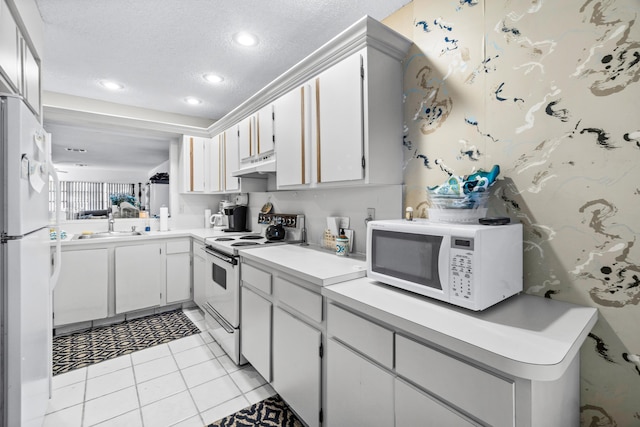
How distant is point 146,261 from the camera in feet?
10.7

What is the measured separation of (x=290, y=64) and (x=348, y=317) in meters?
2.30

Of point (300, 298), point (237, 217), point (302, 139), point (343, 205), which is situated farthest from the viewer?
point (237, 217)

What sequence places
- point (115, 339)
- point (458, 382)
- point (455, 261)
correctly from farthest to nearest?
point (115, 339) < point (455, 261) < point (458, 382)

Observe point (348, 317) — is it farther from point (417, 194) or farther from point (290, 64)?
point (290, 64)

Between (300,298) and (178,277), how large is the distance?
2.43 metres

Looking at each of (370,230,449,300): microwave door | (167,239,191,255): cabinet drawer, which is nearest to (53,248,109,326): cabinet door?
(167,239,191,255): cabinet drawer

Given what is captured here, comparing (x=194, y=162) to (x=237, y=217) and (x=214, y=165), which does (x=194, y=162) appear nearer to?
(x=214, y=165)

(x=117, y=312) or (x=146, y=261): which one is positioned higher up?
(x=146, y=261)

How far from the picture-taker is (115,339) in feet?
9.21

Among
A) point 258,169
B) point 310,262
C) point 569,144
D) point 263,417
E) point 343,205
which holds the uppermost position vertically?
point 258,169


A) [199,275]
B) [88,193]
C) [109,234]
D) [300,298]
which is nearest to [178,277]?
[199,275]

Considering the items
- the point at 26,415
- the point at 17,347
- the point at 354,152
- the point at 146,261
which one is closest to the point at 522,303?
the point at 354,152

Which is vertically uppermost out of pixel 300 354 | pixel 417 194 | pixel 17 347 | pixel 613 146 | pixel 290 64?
pixel 290 64

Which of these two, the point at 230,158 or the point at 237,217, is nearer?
the point at 230,158
